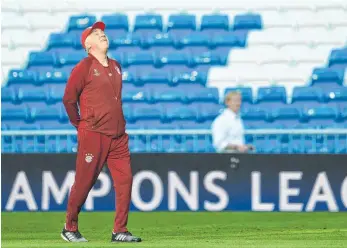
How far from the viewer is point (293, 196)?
530 inches

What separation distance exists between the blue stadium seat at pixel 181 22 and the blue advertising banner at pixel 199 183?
4320 millimetres

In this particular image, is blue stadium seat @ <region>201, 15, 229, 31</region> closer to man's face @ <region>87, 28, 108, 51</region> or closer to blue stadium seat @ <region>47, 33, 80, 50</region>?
blue stadium seat @ <region>47, 33, 80, 50</region>

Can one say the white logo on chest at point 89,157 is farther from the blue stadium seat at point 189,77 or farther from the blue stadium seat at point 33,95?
the blue stadium seat at point 33,95

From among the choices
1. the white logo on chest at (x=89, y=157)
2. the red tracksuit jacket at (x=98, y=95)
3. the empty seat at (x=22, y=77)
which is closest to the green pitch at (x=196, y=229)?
the white logo on chest at (x=89, y=157)

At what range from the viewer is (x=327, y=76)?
657 inches

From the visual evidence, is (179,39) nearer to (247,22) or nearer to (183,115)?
(247,22)

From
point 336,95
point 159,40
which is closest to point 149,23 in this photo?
point 159,40

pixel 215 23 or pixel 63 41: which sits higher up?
pixel 215 23

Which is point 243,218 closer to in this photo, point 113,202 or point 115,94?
point 113,202

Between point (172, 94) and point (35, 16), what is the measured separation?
309cm

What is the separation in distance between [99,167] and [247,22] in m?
8.76

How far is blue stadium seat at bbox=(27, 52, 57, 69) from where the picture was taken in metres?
17.5

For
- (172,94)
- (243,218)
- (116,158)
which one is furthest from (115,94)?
(172,94)

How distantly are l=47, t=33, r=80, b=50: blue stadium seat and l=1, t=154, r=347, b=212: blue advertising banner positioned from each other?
4241mm
